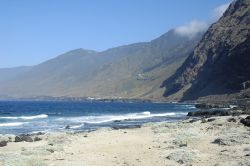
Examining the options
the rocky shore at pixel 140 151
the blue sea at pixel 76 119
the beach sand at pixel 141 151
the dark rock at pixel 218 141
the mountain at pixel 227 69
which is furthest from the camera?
the mountain at pixel 227 69

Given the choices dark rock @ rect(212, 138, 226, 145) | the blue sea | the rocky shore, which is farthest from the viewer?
the blue sea

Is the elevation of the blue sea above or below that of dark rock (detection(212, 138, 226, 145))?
above

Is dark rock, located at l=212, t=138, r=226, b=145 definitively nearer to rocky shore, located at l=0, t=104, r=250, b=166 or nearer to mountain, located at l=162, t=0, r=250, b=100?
rocky shore, located at l=0, t=104, r=250, b=166

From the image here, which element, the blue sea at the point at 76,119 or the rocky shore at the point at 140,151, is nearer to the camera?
the rocky shore at the point at 140,151

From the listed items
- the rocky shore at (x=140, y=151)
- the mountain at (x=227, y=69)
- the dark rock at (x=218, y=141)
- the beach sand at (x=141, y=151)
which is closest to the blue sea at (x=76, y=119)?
the rocky shore at (x=140, y=151)

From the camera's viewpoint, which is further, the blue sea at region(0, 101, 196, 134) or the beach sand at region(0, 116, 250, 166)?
the blue sea at region(0, 101, 196, 134)

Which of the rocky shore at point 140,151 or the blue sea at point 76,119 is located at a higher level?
the blue sea at point 76,119

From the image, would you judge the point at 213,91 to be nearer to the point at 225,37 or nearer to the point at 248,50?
the point at 248,50

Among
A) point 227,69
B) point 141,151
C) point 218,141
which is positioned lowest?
point 141,151

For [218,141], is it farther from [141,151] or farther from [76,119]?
[76,119]

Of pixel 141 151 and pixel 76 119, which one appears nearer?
pixel 141 151

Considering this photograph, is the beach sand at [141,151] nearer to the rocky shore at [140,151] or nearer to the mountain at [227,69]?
the rocky shore at [140,151]

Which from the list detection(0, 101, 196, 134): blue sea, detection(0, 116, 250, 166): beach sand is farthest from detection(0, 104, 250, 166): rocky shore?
detection(0, 101, 196, 134): blue sea

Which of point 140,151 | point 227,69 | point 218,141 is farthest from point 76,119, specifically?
point 227,69
